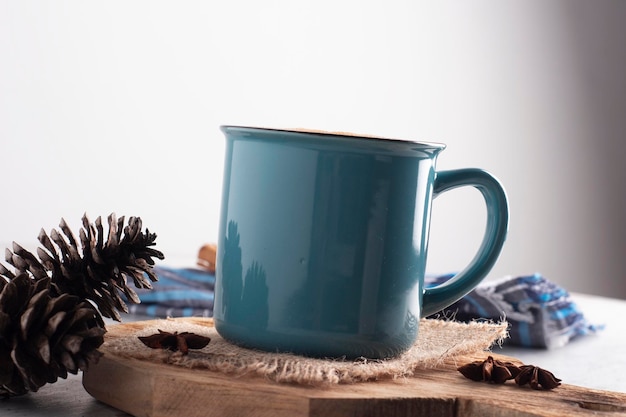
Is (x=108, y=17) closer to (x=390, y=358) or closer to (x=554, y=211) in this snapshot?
(x=390, y=358)

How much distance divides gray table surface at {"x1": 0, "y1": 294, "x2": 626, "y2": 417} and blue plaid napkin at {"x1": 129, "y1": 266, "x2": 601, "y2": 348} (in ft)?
0.07

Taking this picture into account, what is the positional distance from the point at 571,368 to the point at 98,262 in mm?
546

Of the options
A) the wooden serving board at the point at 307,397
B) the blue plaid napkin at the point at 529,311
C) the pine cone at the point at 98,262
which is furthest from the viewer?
the blue plaid napkin at the point at 529,311

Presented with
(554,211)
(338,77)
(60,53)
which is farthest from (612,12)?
(60,53)

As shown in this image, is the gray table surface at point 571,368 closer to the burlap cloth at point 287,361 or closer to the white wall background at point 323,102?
the burlap cloth at point 287,361

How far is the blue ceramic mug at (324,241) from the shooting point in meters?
0.58

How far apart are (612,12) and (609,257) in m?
1.01

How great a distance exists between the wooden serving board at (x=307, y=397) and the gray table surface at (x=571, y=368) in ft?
0.08

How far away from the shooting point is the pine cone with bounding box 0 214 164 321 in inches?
24.2

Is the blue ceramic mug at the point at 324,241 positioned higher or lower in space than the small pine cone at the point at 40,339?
higher

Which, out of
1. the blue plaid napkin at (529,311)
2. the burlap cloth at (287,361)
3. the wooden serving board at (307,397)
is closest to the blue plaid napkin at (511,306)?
the blue plaid napkin at (529,311)

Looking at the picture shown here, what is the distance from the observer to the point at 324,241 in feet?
1.89

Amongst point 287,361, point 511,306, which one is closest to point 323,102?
point 511,306

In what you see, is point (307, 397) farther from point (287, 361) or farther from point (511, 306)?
point (511, 306)
